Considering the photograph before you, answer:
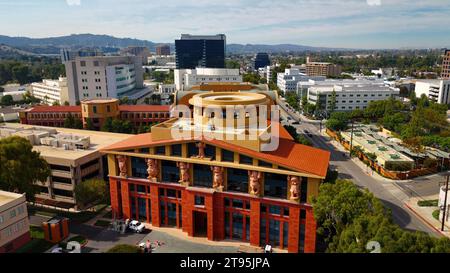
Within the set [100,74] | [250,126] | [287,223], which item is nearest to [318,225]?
[287,223]

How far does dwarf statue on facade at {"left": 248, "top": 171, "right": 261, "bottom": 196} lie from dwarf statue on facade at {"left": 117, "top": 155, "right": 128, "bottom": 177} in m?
13.6

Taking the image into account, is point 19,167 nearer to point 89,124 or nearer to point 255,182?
point 255,182

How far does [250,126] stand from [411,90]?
10454 cm

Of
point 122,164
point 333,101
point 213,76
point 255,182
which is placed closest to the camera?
point 255,182

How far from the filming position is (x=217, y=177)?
32.6 metres

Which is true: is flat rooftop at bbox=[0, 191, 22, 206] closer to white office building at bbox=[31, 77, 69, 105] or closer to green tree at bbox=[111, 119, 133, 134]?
green tree at bbox=[111, 119, 133, 134]

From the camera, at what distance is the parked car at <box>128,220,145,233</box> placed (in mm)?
34969

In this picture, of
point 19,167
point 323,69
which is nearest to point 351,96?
point 323,69

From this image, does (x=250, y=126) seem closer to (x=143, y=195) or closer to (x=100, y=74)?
(x=143, y=195)

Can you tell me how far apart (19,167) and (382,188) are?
43.0 metres

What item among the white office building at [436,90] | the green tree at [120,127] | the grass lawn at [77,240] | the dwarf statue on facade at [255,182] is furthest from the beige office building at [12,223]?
the white office building at [436,90]

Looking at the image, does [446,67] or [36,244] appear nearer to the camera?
[36,244]

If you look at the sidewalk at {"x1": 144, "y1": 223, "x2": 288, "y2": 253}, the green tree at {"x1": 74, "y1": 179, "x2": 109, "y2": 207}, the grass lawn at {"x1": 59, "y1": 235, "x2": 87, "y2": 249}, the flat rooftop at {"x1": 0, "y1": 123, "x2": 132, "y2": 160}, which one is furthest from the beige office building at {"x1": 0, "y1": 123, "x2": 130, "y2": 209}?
the sidewalk at {"x1": 144, "y1": 223, "x2": 288, "y2": 253}

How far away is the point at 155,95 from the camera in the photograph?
110 metres
